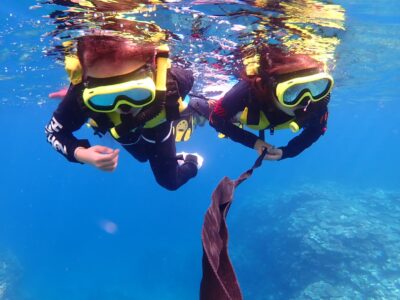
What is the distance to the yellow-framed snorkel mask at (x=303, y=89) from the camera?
4840mm

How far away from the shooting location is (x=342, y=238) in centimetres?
1798

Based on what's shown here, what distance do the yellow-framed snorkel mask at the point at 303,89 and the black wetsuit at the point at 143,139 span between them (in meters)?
1.64

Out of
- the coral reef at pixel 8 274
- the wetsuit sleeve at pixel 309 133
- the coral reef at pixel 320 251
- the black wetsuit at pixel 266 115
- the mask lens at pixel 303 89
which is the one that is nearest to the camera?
the mask lens at pixel 303 89

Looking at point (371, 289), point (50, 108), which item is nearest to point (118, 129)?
point (371, 289)

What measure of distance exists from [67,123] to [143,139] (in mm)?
1363

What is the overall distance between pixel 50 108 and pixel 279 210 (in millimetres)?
27582

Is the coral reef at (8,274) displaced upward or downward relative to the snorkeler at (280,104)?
downward

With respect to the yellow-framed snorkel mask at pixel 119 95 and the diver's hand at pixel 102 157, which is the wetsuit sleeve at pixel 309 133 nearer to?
the yellow-framed snorkel mask at pixel 119 95

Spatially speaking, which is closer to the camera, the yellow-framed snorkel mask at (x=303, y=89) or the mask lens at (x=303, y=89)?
the yellow-framed snorkel mask at (x=303, y=89)

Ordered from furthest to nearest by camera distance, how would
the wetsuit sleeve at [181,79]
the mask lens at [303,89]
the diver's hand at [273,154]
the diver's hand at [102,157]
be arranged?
the diver's hand at [273,154] < the wetsuit sleeve at [181,79] < the mask lens at [303,89] < the diver's hand at [102,157]

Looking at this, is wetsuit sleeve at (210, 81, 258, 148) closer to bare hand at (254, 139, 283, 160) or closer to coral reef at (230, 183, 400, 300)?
bare hand at (254, 139, 283, 160)

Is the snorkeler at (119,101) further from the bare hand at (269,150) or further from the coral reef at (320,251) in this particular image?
the coral reef at (320,251)

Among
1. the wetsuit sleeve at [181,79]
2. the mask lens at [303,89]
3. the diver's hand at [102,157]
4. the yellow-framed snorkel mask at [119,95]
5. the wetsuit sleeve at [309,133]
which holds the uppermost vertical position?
the yellow-framed snorkel mask at [119,95]

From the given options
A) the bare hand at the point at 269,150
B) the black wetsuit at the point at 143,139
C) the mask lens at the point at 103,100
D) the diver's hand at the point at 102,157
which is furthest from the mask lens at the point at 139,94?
the bare hand at the point at 269,150
